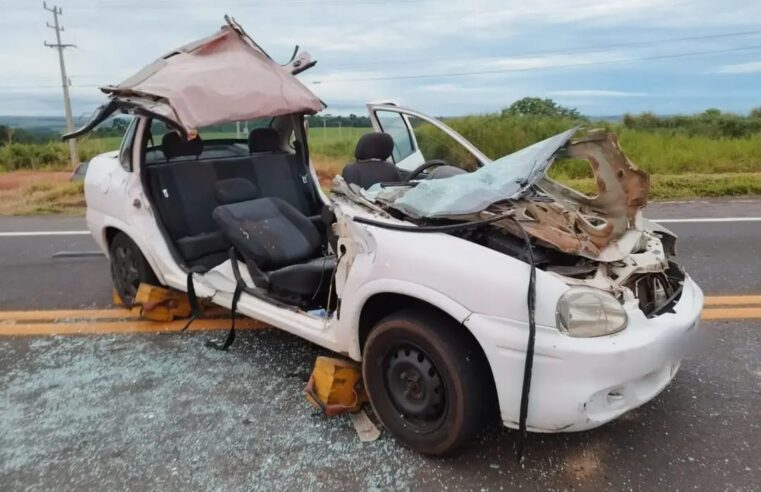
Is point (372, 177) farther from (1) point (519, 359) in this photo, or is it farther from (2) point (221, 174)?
(1) point (519, 359)

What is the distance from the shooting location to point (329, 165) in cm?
1466

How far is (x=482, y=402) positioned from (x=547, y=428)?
29cm

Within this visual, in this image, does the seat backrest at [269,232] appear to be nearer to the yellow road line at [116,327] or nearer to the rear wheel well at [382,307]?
the yellow road line at [116,327]

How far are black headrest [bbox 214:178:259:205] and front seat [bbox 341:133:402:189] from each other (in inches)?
31.6

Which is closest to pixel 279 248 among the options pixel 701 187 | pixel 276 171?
pixel 276 171

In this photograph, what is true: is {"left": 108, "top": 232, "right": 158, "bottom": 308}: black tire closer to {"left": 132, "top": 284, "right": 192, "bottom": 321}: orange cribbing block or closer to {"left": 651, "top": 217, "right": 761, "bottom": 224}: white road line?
{"left": 132, "top": 284, "right": 192, "bottom": 321}: orange cribbing block

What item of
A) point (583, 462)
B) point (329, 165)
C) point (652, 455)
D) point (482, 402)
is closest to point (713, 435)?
point (652, 455)

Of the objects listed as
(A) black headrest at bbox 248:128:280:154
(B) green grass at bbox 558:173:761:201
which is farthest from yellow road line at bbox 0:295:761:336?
(B) green grass at bbox 558:173:761:201

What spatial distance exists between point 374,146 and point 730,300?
117 inches

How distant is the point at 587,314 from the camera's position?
2520 mm

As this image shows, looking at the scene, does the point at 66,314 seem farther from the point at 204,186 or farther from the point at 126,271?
the point at 204,186

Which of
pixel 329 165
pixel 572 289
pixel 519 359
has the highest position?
pixel 572 289

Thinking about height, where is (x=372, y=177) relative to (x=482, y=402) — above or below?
above

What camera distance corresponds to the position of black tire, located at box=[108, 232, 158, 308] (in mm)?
4656
